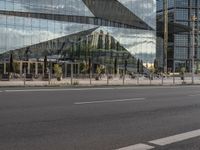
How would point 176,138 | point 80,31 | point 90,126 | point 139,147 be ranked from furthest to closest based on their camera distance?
point 80,31, point 90,126, point 176,138, point 139,147

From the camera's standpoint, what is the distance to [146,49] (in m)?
102

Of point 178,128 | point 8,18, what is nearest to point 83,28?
point 8,18

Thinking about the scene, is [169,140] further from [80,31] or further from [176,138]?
[80,31]

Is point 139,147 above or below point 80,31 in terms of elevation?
below

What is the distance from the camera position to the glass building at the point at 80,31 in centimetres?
7775

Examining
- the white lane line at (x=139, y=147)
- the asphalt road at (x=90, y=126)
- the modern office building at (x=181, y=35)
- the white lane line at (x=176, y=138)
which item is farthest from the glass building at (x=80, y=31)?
the white lane line at (x=139, y=147)

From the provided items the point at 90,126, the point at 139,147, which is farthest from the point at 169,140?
the point at 90,126

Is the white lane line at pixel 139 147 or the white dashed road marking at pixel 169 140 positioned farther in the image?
the white dashed road marking at pixel 169 140

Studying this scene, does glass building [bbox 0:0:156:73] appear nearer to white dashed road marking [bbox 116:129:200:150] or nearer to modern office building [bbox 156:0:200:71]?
modern office building [bbox 156:0:200:71]

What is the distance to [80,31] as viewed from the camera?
8825 cm

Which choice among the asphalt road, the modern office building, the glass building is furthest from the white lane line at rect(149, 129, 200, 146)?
the modern office building

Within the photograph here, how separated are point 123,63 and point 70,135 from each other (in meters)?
85.9

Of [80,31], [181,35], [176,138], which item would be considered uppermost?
[181,35]

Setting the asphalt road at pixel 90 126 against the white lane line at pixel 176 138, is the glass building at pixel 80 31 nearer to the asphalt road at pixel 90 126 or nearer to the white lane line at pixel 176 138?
the asphalt road at pixel 90 126
